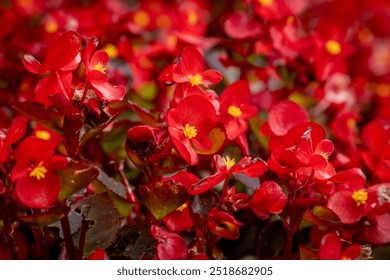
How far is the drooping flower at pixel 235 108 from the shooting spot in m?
0.79

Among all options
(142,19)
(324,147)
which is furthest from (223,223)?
(142,19)

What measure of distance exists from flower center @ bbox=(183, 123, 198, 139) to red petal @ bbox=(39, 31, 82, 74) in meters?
0.15

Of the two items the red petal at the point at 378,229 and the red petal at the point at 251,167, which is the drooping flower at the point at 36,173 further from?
the red petal at the point at 378,229

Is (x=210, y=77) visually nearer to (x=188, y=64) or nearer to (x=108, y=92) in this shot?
(x=188, y=64)

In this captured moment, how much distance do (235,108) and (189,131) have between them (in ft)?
0.41

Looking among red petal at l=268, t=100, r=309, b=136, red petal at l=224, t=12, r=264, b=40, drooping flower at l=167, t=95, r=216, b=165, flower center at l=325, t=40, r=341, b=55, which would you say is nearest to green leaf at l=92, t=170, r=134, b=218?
drooping flower at l=167, t=95, r=216, b=165

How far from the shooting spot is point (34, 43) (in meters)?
1.07

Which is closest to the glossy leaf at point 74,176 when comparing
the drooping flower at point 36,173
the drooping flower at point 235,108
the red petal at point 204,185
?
the drooping flower at point 36,173

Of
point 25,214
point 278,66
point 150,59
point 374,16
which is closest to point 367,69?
point 374,16

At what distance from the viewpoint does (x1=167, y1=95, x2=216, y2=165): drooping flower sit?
683 mm

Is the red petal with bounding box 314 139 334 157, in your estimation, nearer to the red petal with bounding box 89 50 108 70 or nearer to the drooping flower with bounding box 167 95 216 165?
the drooping flower with bounding box 167 95 216 165

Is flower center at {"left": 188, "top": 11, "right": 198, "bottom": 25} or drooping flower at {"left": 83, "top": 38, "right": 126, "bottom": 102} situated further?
flower center at {"left": 188, "top": 11, "right": 198, "bottom": 25}
